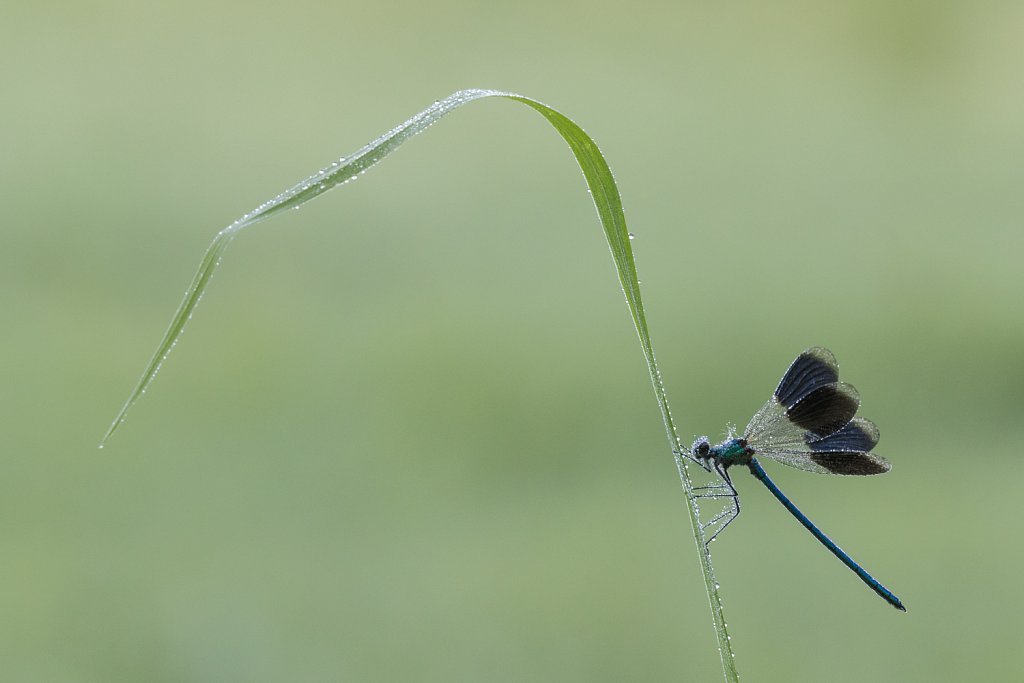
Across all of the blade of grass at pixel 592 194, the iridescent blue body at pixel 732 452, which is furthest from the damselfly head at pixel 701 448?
the blade of grass at pixel 592 194

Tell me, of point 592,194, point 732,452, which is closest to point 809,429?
point 732,452

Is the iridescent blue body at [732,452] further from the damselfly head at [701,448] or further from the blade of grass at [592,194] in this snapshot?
the blade of grass at [592,194]

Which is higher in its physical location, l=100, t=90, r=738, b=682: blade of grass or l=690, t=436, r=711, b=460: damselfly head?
l=100, t=90, r=738, b=682: blade of grass

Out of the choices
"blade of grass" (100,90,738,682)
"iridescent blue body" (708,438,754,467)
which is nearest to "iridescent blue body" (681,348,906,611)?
"iridescent blue body" (708,438,754,467)

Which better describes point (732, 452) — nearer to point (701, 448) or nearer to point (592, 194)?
point (701, 448)

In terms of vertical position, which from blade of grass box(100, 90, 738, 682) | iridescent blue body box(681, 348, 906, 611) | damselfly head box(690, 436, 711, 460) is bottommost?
iridescent blue body box(681, 348, 906, 611)

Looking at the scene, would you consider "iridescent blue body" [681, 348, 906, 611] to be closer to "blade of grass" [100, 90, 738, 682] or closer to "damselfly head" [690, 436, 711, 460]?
"damselfly head" [690, 436, 711, 460]
